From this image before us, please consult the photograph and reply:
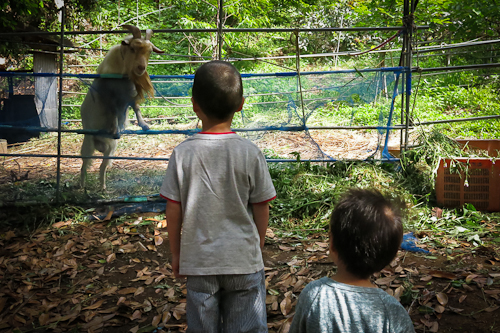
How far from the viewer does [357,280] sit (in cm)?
140

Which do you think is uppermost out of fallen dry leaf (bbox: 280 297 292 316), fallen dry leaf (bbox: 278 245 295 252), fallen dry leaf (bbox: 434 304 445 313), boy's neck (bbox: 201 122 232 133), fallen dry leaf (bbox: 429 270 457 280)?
boy's neck (bbox: 201 122 232 133)

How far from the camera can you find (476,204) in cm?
488

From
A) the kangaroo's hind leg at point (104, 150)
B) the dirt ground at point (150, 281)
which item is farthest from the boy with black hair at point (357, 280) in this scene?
the kangaroo's hind leg at point (104, 150)

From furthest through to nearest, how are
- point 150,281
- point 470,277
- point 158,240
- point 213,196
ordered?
point 158,240 < point 150,281 < point 470,277 < point 213,196

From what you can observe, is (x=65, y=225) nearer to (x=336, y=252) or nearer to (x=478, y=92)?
(x=336, y=252)

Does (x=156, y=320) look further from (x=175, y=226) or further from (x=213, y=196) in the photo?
(x=213, y=196)

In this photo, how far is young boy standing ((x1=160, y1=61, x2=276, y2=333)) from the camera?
179cm

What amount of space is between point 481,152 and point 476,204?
108 centimetres

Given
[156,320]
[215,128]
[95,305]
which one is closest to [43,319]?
[95,305]

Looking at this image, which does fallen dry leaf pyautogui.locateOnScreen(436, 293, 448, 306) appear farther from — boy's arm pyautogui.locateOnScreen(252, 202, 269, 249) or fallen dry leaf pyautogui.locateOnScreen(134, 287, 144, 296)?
fallen dry leaf pyautogui.locateOnScreen(134, 287, 144, 296)

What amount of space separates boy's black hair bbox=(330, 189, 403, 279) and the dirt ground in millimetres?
1458

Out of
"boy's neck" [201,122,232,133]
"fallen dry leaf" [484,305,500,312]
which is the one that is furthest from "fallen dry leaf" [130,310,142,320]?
"fallen dry leaf" [484,305,500,312]

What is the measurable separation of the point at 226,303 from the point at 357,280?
0.71 meters

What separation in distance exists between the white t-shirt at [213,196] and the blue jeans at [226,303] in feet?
0.21
